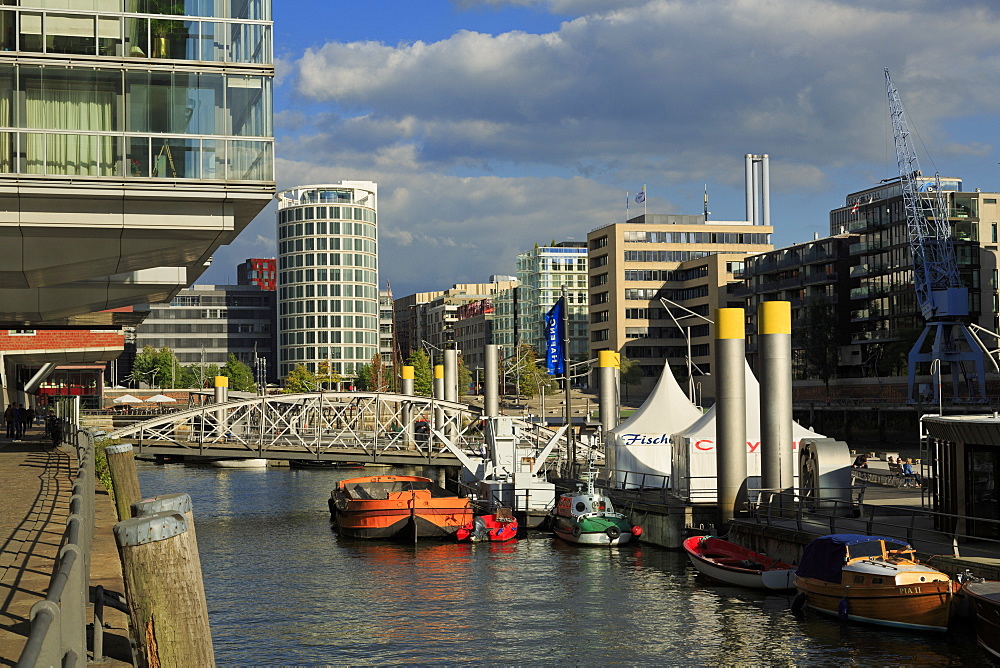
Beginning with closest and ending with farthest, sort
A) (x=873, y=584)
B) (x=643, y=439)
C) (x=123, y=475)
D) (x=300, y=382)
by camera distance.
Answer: (x=123, y=475), (x=873, y=584), (x=643, y=439), (x=300, y=382)

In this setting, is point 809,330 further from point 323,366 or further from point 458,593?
point 458,593

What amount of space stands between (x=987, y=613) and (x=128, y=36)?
73.7 ft

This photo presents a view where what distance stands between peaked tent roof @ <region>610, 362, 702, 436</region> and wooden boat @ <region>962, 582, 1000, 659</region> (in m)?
27.8

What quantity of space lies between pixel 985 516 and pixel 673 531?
14375mm

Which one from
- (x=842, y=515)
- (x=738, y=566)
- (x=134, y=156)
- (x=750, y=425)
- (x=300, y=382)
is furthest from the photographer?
(x=300, y=382)

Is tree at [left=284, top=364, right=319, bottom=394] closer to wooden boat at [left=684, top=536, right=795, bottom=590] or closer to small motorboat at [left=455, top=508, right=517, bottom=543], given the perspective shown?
small motorboat at [left=455, top=508, right=517, bottom=543]

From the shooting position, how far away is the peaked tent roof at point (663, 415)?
4984cm

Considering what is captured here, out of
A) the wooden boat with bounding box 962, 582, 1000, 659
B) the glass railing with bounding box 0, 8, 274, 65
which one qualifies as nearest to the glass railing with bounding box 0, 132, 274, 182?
the glass railing with bounding box 0, 8, 274, 65

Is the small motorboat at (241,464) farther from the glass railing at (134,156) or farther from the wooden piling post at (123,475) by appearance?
the wooden piling post at (123,475)

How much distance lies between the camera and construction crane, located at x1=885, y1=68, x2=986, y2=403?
107 m

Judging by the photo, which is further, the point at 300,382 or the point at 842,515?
the point at 300,382

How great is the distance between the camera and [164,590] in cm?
862

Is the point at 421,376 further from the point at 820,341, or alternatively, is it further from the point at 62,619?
the point at 62,619

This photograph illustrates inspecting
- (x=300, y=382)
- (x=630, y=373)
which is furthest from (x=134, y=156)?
(x=300, y=382)
